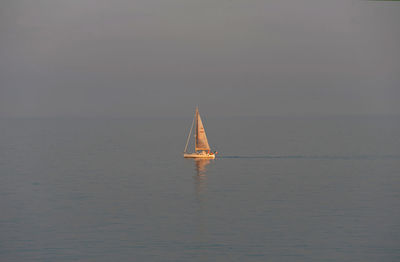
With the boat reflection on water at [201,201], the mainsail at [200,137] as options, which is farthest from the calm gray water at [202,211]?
the mainsail at [200,137]

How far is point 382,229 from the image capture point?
6275cm

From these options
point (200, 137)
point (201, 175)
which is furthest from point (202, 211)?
point (200, 137)

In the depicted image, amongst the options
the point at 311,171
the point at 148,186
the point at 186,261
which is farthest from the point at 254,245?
the point at 311,171

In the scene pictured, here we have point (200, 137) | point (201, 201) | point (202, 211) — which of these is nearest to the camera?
point (202, 211)

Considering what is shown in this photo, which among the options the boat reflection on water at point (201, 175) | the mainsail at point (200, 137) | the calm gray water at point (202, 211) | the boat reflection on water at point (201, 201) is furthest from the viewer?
the mainsail at point (200, 137)

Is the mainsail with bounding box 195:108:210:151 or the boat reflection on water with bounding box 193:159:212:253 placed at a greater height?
the mainsail with bounding box 195:108:210:151

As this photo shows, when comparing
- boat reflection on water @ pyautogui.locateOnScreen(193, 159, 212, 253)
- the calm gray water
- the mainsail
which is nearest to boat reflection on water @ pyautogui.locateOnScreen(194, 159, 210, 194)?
boat reflection on water @ pyautogui.locateOnScreen(193, 159, 212, 253)

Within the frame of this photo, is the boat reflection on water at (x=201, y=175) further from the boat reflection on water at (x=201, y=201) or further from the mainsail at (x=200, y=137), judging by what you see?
the mainsail at (x=200, y=137)

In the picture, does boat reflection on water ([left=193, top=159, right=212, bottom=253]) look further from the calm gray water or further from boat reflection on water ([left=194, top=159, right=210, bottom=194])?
the calm gray water

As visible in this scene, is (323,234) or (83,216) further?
(83,216)

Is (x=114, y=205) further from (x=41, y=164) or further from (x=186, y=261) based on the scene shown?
(x=41, y=164)

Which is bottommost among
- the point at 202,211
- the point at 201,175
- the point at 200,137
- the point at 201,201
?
the point at 202,211

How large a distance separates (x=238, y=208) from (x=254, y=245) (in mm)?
16959

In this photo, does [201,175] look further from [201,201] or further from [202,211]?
[202,211]
